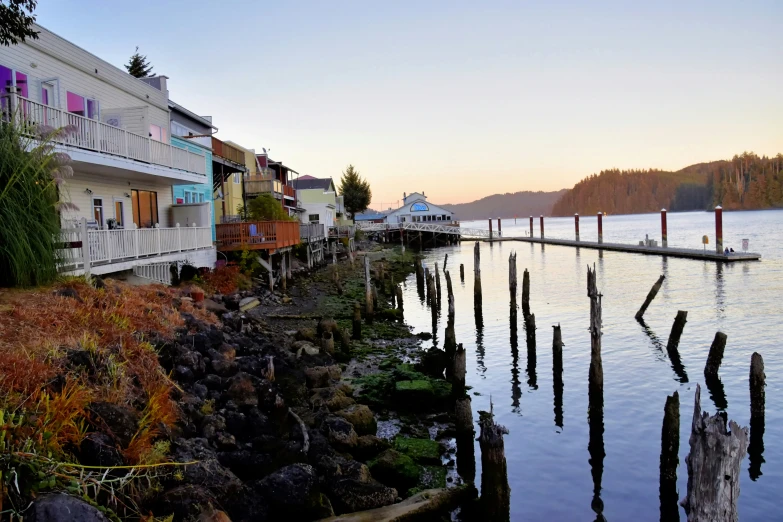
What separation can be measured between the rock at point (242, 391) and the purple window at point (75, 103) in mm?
12666

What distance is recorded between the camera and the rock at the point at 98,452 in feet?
19.4

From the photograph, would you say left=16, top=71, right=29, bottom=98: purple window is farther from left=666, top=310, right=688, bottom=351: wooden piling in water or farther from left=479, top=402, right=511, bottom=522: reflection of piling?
left=666, top=310, right=688, bottom=351: wooden piling in water

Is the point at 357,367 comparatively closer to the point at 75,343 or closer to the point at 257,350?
the point at 257,350

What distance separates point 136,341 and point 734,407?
1360cm

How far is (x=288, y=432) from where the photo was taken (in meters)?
10.4

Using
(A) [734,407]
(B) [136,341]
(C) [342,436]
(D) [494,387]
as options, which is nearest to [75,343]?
(B) [136,341]

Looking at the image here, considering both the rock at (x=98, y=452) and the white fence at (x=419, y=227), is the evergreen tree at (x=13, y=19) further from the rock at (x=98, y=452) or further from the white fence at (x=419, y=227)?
the white fence at (x=419, y=227)

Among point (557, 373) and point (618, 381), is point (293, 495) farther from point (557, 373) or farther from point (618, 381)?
point (618, 381)

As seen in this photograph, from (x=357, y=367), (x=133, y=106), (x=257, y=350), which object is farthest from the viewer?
(x=133, y=106)

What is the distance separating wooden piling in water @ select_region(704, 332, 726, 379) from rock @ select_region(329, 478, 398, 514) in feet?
37.4

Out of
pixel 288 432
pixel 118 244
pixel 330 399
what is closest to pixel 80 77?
pixel 118 244

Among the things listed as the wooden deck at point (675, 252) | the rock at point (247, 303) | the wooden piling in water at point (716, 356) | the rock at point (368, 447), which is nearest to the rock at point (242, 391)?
the rock at point (368, 447)

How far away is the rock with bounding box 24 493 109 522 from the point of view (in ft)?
14.9

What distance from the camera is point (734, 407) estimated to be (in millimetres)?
14102
